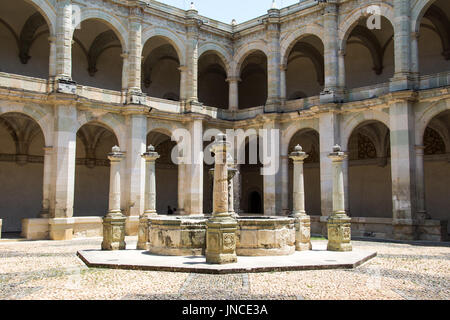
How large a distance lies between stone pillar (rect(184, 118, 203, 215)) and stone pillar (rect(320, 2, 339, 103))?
6056 millimetres

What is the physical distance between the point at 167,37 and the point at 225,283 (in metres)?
15.8

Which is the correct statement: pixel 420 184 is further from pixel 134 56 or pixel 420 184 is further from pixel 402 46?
pixel 134 56

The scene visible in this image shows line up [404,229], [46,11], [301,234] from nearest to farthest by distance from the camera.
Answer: [301,234] < [404,229] < [46,11]

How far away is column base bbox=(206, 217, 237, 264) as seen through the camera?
9.50m

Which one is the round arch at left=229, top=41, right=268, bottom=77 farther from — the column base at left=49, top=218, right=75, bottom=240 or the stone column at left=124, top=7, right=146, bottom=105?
the column base at left=49, top=218, right=75, bottom=240

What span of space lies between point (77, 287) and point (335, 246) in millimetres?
7561

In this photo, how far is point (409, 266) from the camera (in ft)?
34.0

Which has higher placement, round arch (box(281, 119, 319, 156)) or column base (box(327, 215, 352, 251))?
round arch (box(281, 119, 319, 156))

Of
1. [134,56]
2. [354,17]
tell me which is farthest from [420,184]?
[134,56]

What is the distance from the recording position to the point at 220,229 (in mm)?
9516

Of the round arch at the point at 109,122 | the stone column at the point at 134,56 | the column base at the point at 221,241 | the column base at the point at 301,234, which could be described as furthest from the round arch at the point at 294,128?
the column base at the point at 221,241

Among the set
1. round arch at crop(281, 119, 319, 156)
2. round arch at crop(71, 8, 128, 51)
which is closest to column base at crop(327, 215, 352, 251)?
round arch at crop(281, 119, 319, 156)
